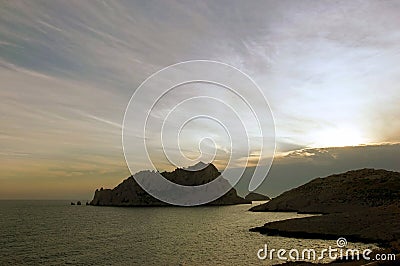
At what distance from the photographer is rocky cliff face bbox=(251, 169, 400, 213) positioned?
145500mm

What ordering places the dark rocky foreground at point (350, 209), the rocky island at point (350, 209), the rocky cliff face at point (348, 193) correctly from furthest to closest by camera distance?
the rocky cliff face at point (348, 193) → the rocky island at point (350, 209) → the dark rocky foreground at point (350, 209)

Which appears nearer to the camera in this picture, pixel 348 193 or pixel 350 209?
pixel 350 209

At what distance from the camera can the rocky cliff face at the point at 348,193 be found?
145500 millimetres

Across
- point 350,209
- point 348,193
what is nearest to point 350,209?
point 350,209

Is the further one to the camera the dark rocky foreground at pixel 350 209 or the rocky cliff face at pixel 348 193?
the rocky cliff face at pixel 348 193

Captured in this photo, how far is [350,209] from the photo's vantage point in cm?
14125

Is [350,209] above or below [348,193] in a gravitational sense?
below

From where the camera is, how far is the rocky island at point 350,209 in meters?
69.9

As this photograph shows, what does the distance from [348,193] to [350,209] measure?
69.2 feet

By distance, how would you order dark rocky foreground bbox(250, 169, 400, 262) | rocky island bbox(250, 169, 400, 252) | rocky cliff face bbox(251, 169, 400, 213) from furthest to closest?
rocky cliff face bbox(251, 169, 400, 213) < rocky island bbox(250, 169, 400, 252) < dark rocky foreground bbox(250, 169, 400, 262)

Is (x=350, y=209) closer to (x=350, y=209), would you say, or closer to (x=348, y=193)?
(x=350, y=209)

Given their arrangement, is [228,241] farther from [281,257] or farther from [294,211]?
[294,211]

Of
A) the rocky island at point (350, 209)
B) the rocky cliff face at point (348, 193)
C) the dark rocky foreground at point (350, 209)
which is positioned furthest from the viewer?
the rocky cliff face at point (348, 193)

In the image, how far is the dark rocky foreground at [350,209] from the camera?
228 feet
